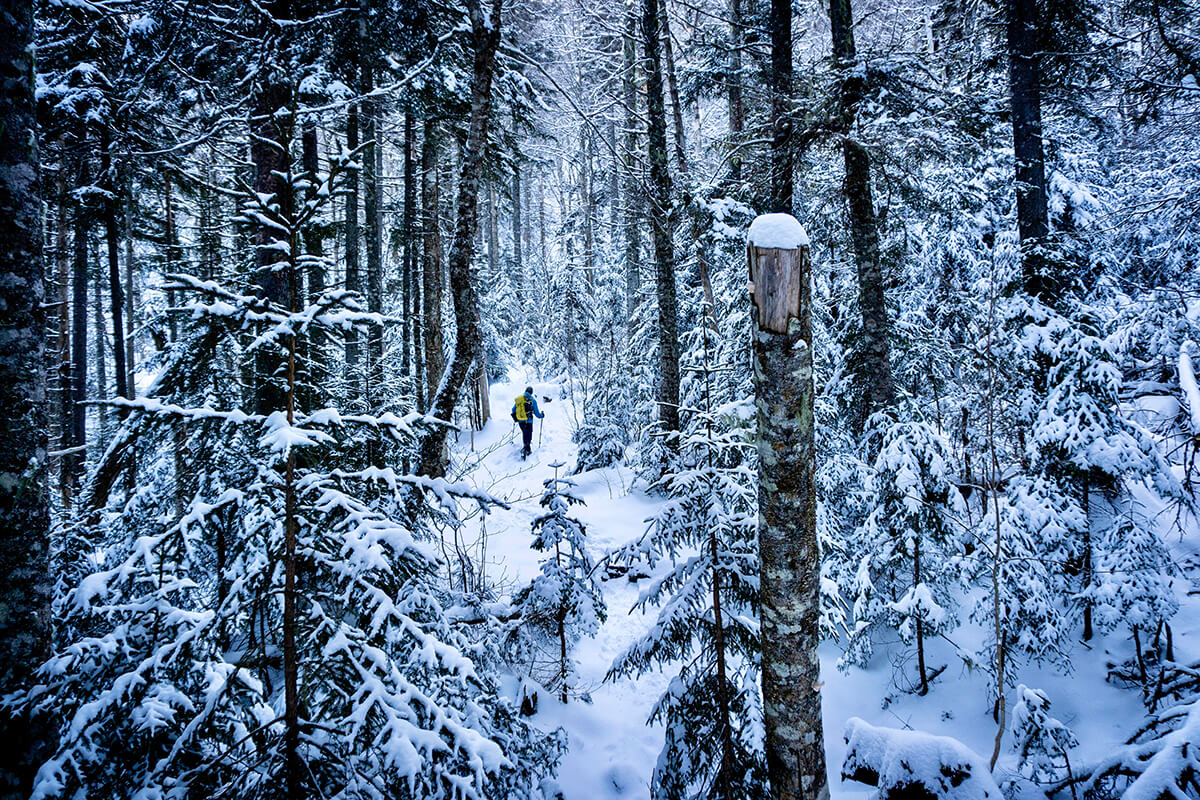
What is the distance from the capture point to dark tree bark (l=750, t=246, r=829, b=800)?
9.36 ft

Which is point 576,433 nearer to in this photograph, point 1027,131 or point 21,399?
point 1027,131

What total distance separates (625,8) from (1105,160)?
14.8 metres

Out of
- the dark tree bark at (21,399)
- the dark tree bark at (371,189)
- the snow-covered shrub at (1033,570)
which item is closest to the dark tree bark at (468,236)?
the dark tree bark at (371,189)

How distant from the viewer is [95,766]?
2.24 metres

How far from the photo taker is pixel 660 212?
909cm

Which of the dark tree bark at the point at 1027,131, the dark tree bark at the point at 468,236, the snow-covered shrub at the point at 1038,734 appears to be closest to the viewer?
the snow-covered shrub at the point at 1038,734

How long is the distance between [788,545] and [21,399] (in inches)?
155

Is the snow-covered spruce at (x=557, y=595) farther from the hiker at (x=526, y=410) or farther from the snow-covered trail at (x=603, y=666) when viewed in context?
the hiker at (x=526, y=410)

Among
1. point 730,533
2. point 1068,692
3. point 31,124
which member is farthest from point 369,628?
point 1068,692

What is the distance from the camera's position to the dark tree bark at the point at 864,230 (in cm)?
650

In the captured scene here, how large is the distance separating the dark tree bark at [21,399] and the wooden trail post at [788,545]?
11.8 feet

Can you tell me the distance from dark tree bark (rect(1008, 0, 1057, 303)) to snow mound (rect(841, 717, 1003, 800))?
623 centimetres

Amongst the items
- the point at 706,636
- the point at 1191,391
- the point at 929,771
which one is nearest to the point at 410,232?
the point at 706,636

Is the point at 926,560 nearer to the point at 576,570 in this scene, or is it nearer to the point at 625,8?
the point at 576,570
